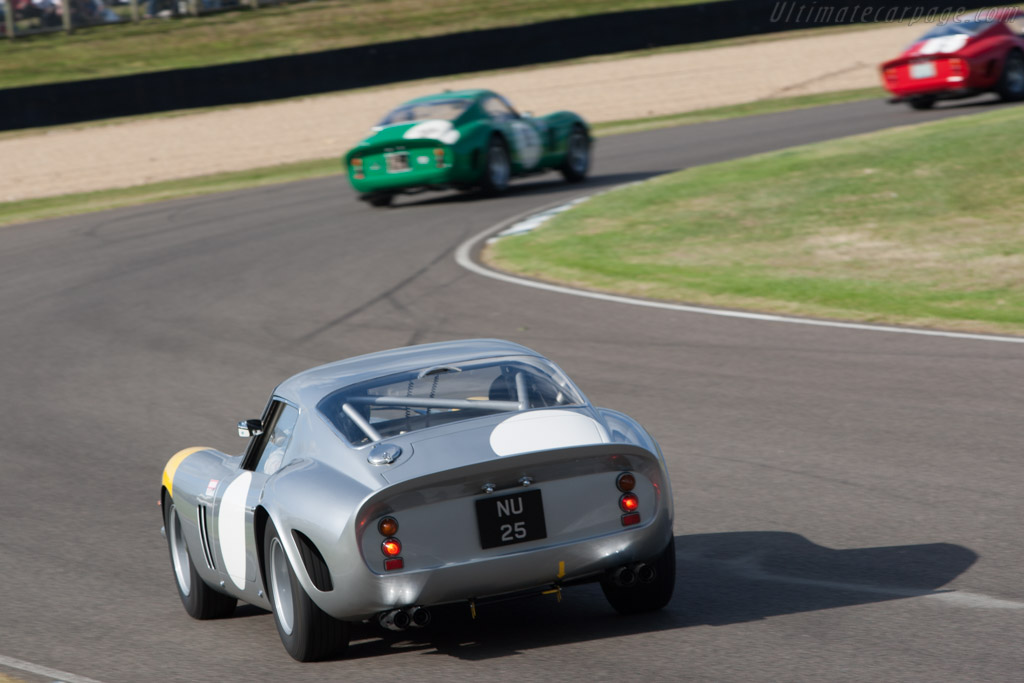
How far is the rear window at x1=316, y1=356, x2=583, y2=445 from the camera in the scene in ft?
17.6

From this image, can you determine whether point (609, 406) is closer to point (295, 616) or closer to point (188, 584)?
point (188, 584)

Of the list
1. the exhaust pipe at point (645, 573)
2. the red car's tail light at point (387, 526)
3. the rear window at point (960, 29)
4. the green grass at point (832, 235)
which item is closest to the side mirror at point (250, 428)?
the red car's tail light at point (387, 526)

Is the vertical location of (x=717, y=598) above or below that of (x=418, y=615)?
below

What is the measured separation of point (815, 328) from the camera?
1120cm

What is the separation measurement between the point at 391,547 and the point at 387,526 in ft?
0.24

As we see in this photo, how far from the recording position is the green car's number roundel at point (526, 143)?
20.5 metres

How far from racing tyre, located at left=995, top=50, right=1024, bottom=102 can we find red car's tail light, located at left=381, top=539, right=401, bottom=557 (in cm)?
2159

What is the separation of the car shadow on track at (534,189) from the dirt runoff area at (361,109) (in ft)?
27.9

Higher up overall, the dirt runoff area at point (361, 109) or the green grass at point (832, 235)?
the green grass at point (832, 235)

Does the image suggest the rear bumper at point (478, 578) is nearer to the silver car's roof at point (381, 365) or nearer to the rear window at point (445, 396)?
the rear window at point (445, 396)

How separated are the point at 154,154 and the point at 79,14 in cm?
2164

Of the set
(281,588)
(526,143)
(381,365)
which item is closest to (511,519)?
(281,588)

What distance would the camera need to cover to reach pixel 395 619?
194 inches

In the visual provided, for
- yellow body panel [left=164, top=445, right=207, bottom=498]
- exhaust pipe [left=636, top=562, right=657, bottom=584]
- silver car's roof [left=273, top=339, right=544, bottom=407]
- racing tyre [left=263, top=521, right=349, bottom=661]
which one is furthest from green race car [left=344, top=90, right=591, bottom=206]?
exhaust pipe [left=636, top=562, right=657, bottom=584]
